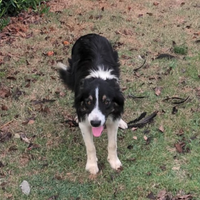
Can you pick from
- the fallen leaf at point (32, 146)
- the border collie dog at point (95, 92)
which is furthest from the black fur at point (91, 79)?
the fallen leaf at point (32, 146)

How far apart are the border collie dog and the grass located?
30 cm

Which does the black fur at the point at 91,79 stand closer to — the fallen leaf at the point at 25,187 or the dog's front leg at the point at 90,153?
the dog's front leg at the point at 90,153

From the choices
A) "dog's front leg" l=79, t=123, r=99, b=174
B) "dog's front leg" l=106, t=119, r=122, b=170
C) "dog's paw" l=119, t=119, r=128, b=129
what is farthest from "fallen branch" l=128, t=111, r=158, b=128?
"dog's front leg" l=79, t=123, r=99, b=174

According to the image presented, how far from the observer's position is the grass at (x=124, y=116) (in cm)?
366

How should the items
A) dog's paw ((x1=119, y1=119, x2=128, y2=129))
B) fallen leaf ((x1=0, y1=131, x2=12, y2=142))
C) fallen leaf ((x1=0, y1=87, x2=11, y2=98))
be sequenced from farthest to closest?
fallen leaf ((x1=0, y1=87, x2=11, y2=98))
dog's paw ((x1=119, y1=119, x2=128, y2=129))
fallen leaf ((x1=0, y1=131, x2=12, y2=142))

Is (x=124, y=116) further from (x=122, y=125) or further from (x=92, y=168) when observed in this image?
(x=92, y=168)

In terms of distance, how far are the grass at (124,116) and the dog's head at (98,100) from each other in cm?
77

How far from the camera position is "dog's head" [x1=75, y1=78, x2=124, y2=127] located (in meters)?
3.23

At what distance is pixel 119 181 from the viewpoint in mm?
3693

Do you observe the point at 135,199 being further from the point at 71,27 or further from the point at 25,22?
the point at 25,22

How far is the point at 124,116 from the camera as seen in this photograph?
4.74 meters

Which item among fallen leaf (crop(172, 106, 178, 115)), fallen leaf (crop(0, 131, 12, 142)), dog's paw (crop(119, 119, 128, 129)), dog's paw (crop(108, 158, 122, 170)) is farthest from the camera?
fallen leaf (crop(172, 106, 178, 115))

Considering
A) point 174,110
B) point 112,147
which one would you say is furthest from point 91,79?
point 174,110

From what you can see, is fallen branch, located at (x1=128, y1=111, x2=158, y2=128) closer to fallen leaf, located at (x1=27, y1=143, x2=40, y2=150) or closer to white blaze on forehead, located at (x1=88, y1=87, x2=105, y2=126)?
fallen leaf, located at (x1=27, y1=143, x2=40, y2=150)
